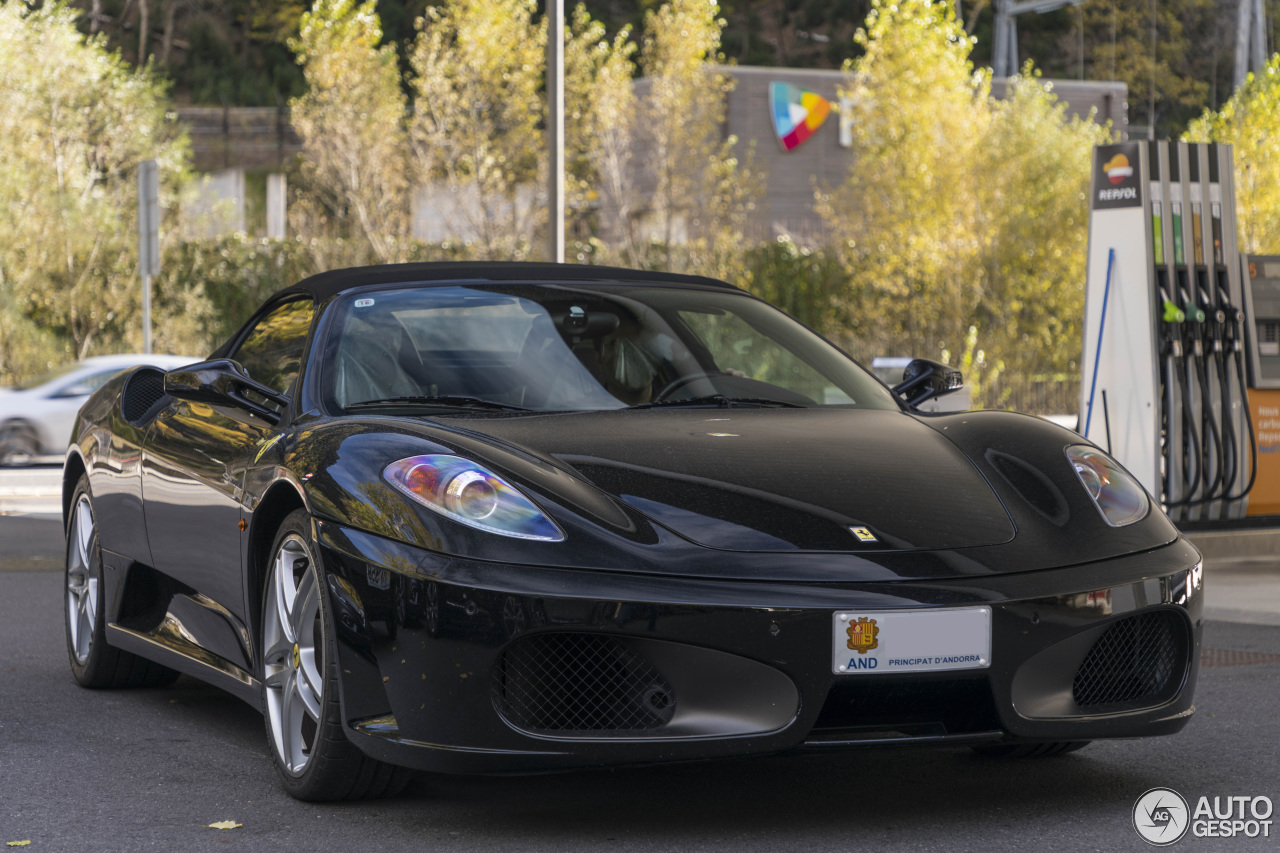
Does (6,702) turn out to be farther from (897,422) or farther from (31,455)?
(31,455)

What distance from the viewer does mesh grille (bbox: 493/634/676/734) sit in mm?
3506

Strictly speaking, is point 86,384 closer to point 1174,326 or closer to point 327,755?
point 1174,326

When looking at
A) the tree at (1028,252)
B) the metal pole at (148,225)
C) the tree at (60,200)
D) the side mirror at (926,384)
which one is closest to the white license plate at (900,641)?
the side mirror at (926,384)

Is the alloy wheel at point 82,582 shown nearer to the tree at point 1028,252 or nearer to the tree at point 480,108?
the tree at point 1028,252

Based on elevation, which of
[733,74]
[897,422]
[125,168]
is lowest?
[897,422]

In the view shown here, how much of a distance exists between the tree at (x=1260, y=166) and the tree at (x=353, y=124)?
12851mm

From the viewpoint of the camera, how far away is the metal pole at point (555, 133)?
43.7ft

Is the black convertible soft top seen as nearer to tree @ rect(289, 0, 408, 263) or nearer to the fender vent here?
the fender vent

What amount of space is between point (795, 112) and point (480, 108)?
24.8 ft

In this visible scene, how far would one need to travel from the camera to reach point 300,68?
2136 inches

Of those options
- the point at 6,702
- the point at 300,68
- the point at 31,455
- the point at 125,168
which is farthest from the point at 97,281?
the point at 300,68

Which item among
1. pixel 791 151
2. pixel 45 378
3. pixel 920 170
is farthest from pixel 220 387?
pixel 791 151

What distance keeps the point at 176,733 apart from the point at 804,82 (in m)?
28.4

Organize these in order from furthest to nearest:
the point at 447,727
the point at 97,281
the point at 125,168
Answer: the point at 125,168, the point at 97,281, the point at 447,727
